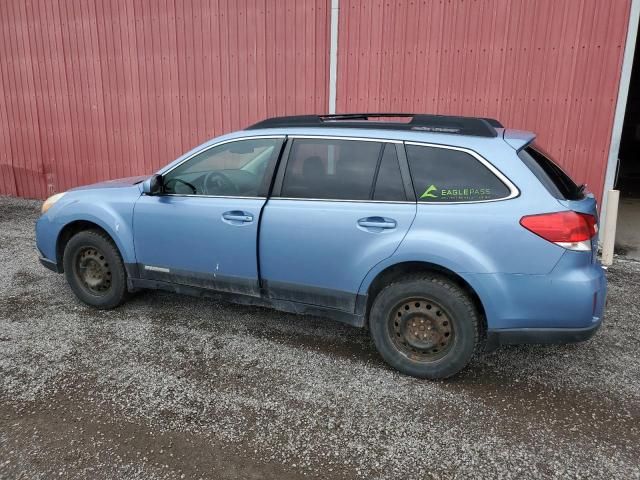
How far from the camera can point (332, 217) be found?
336 cm

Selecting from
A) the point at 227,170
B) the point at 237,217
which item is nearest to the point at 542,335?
the point at 237,217

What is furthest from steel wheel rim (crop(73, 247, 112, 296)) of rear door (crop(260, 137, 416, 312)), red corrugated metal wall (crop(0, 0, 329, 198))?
red corrugated metal wall (crop(0, 0, 329, 198))

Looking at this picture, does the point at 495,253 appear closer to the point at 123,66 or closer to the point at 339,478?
the point at 339,478

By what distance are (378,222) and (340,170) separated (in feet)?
1.63

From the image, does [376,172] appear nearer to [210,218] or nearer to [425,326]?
[425,326]

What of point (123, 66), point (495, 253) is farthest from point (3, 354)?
point (123, 66)

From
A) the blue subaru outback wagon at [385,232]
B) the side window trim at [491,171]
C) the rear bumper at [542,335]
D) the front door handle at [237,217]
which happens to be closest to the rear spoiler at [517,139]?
the blue subaru outback wagon at [385,232]

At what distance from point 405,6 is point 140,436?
574cm

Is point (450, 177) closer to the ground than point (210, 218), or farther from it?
farther from it

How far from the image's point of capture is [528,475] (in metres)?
2.46

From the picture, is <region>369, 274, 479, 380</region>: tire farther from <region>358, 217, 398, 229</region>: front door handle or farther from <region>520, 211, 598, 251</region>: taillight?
<region>520, 211, 598, 251</region>: taillight

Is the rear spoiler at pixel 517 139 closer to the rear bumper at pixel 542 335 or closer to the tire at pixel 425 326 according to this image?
the tire at pixel 425 326

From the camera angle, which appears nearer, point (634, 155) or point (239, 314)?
point (239, 314)

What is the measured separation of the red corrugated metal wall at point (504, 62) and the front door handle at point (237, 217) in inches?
146
